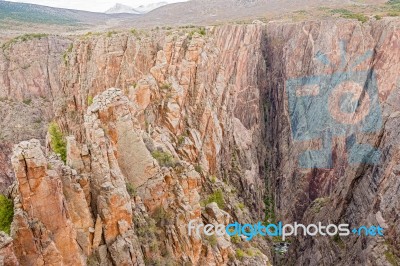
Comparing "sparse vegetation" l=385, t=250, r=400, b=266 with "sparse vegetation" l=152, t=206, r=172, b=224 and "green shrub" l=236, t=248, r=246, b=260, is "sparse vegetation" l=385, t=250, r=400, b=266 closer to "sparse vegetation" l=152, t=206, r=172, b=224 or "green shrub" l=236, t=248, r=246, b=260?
"green shrub" l=236, t=248, r=246, b=260

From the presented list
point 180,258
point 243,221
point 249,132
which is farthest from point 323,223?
point 180,258

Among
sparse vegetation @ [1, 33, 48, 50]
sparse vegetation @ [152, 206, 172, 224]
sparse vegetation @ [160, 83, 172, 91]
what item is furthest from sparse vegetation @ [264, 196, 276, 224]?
sparse vegetation @ [1, 33, 48, 50]

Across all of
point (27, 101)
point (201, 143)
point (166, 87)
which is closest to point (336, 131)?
point (201, 143)

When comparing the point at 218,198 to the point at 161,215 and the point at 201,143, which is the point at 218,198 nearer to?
the point at 201,143

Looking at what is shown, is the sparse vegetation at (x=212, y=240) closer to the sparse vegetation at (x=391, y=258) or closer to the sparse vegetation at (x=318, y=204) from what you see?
the sparse vegetation at (x=391, y=258)

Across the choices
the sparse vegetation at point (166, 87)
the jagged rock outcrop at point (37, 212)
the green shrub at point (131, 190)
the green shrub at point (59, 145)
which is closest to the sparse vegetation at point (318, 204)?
the sparse vegetation at point (166, 87)

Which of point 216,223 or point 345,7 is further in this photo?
point 345,7

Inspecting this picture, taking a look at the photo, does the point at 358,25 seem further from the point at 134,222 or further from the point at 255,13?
the point at 255,13
